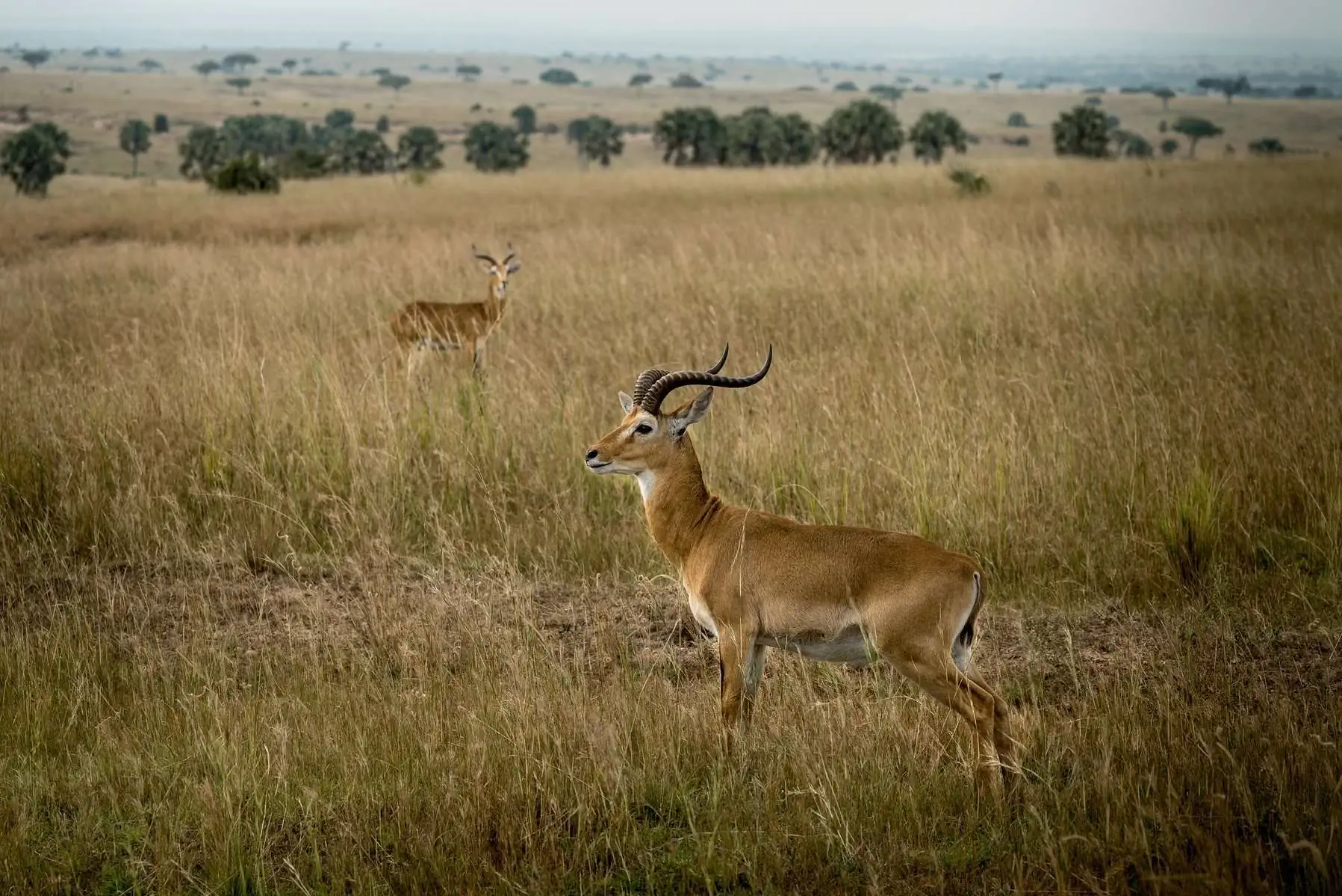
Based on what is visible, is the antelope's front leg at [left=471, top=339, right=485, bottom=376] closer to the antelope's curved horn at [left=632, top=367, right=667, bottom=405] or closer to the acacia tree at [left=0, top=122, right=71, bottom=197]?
the antelope's curved horn at [left=632, top=367, right=667, bottom=405]

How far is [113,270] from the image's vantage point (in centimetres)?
1708

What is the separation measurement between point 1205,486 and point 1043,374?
2.49 meters

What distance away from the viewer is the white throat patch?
5426 mm

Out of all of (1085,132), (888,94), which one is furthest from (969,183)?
(888,94)

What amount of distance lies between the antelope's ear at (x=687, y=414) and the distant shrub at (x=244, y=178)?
26561mm

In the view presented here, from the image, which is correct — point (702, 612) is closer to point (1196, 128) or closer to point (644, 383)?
point (644, 383)

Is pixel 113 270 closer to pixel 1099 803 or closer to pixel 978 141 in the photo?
pixel 1099 803

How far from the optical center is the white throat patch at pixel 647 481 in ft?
17.8

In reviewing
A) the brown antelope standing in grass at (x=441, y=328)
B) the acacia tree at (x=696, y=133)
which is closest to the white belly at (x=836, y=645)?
the brown antelope standing in grass at (x=441, y=328)

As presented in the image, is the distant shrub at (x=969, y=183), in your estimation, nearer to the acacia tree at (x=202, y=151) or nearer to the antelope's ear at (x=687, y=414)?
the antelope's ear at (x=687, y=414)

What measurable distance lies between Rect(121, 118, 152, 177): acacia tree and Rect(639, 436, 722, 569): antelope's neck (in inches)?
2860

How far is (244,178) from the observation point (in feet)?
98.9

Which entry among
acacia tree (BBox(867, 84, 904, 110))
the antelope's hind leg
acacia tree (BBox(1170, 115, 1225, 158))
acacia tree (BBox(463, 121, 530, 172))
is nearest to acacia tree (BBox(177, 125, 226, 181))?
acacia tree (BBox(463, 121, 530, 172))

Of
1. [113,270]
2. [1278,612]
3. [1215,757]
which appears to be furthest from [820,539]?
[113,270]
